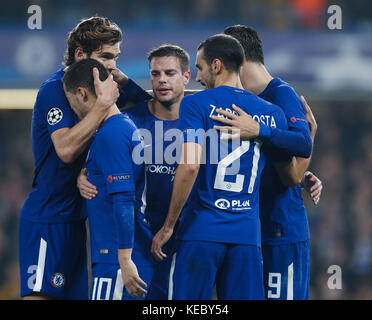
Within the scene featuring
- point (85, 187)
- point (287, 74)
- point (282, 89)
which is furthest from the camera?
point (287, 74)

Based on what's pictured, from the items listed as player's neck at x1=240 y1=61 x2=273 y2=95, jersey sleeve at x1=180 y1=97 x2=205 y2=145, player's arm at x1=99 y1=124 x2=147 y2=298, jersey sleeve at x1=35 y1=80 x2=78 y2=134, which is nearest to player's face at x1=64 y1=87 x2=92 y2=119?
jersey sleeve at x1=35 y1=80 x2=78 y2=134

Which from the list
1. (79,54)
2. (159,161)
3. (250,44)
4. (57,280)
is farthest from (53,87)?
(250,44)

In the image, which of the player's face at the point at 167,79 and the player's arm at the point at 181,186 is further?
the player's face at the point at 167,79

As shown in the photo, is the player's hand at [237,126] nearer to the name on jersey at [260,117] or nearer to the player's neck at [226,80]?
the name on jersey at [260,117]

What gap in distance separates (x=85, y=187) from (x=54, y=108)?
0.62 metres

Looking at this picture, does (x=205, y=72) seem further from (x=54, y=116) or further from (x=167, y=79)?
(x=54, y=116)

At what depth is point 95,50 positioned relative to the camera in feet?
14.6

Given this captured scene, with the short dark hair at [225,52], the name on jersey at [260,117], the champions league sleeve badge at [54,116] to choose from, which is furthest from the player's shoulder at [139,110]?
the name on jersey at [260,117]

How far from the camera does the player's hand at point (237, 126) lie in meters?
3.83

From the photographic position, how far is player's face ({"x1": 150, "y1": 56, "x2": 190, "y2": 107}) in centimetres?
477

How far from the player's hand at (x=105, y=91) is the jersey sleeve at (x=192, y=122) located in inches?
16.9

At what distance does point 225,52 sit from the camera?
4004 mm
